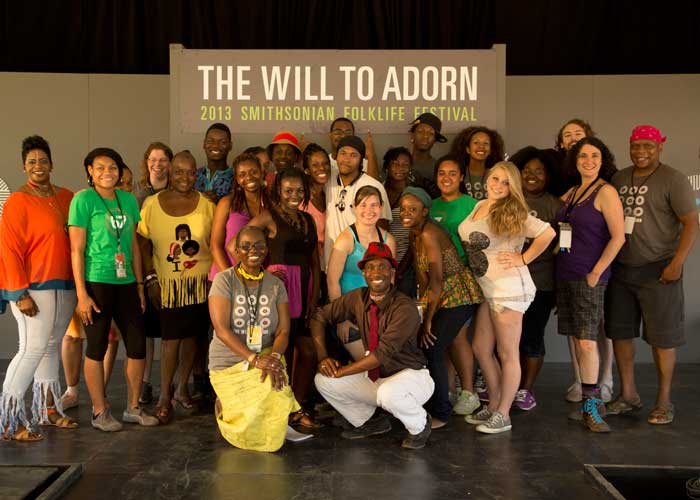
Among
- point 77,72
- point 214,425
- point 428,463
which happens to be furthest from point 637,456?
point 77,72

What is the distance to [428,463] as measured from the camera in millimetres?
3617

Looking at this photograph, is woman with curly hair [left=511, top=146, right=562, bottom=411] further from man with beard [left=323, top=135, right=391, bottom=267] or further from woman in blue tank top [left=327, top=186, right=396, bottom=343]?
woman in blue tank top [left=327, top=186, right=396, bottom=343]

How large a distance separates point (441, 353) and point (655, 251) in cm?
145

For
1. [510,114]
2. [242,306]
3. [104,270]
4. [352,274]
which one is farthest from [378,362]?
[510,114]

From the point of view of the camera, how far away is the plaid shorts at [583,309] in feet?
14.2

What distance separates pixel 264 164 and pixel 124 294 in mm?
1280

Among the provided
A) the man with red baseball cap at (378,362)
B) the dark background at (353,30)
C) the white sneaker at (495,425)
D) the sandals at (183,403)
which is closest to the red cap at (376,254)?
the man with red baseball cap at (378,362)

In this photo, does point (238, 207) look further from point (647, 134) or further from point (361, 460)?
point (647, 134)

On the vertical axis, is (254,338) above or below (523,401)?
above

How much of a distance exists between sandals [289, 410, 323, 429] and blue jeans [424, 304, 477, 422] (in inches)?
26.8

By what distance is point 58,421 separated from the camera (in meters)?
4.22

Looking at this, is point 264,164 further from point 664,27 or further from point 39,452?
point 664,27

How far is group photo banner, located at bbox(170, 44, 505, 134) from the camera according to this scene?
5.39 m

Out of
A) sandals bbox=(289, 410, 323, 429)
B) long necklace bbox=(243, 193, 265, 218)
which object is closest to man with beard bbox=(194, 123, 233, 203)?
long necklace bbox=(243, 193, 265, 218)
